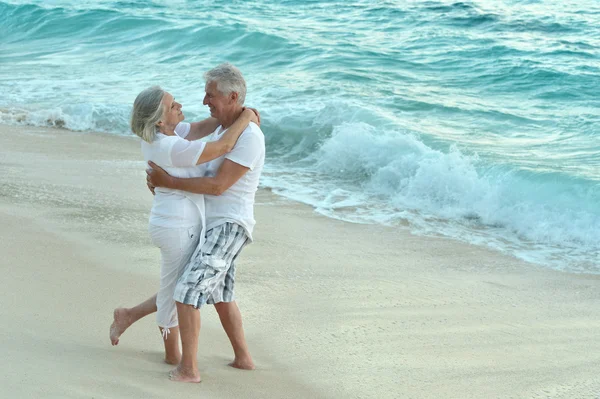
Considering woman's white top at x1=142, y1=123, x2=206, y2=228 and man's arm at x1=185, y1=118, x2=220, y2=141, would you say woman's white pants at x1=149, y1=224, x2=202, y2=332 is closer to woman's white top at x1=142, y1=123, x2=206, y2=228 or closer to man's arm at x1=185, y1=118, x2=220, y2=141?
woman's white top at x1=142, y1=123, x2=206, y2=228

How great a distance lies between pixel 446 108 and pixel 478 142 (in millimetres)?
1898

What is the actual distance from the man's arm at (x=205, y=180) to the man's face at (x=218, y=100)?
0.79 ft

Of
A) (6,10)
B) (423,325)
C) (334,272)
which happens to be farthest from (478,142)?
(6,10)

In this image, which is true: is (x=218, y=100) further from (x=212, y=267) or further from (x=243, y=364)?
(x=243, y=364)

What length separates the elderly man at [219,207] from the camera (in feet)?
12.0

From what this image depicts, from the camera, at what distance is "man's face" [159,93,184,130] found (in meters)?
3.60

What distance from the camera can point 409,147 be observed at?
9242mm

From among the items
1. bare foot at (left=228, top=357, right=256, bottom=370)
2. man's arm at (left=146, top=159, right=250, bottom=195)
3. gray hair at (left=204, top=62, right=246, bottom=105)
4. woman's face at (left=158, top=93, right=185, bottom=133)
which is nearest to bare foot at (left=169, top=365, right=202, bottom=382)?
bare foot at (left=228, top=357, right=256, bottom=370)

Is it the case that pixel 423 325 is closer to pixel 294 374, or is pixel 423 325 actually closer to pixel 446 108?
pixel 294 374

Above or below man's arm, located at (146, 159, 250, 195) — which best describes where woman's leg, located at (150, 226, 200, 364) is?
below

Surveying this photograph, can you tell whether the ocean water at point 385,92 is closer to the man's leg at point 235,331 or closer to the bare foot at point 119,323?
the man's leg at point 235,331

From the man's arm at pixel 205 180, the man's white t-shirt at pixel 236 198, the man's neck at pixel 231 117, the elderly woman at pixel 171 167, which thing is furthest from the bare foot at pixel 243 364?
the man's neck at pixel 231 117

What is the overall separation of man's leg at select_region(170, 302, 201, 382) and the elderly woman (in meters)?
0.15

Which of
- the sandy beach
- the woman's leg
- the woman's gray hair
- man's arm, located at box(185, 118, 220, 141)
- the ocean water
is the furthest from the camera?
the ocean water
